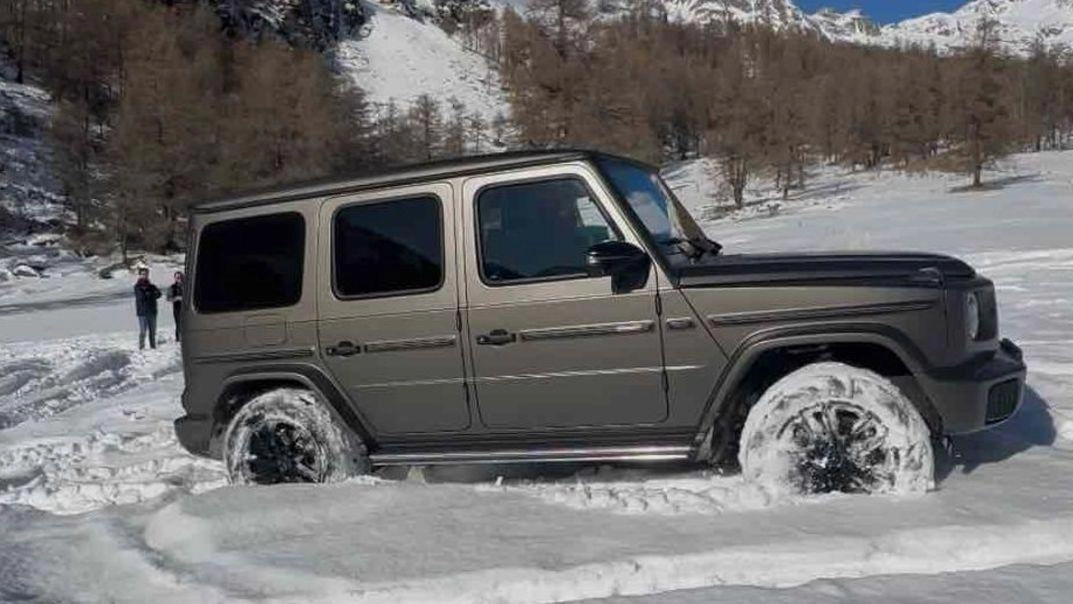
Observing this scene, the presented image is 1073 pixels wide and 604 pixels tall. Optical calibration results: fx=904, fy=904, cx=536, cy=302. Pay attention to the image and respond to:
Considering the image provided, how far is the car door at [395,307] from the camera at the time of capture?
490 cm

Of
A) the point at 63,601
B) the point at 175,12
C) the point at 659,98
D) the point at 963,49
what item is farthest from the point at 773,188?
the point at 63,601

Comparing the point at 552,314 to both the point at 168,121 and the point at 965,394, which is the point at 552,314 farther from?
the point at 168,121

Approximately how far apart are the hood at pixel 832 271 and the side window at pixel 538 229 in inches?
20.5

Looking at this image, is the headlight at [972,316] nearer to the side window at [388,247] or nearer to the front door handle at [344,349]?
the side window at [388,247]

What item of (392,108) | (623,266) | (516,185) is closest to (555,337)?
(623,266)

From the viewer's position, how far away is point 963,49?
220 ft

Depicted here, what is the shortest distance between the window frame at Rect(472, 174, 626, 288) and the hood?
18.3 inches

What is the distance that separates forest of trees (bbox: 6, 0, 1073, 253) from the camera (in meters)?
45.3

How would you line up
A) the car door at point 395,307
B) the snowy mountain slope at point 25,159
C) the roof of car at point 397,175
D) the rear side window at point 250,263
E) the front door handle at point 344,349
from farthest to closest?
the snowy mountain slope at point 25,159 < the rear side window at point 250,263 < the front door handle at point 344,349 < the car door at point 395,307 < the roof of car at point 397,175

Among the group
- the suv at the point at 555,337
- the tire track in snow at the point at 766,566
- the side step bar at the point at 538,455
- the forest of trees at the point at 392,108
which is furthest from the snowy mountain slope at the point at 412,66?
the tire track in snow at the point at 766,566

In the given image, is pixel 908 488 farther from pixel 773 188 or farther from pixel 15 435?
pixel 773 188

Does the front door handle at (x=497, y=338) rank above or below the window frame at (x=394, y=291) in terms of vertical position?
below

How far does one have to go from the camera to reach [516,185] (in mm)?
4797

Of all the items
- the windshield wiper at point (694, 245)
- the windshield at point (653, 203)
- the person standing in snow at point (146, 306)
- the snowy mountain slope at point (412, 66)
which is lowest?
the person standing in snow at point (146, 306)
